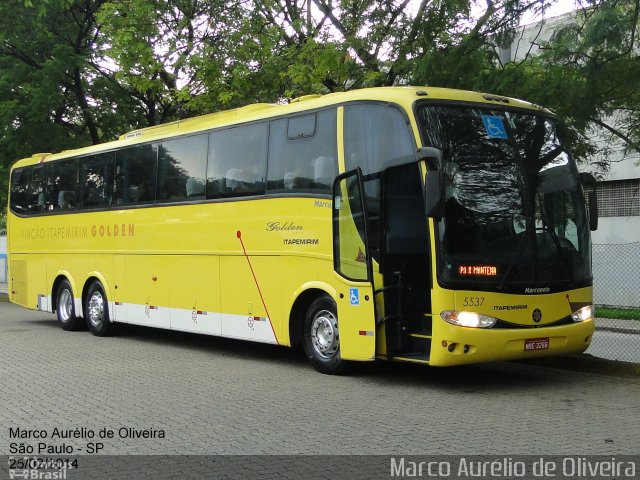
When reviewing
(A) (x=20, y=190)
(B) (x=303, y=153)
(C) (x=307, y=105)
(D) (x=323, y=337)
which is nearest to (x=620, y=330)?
(D) (x=323, y=337)

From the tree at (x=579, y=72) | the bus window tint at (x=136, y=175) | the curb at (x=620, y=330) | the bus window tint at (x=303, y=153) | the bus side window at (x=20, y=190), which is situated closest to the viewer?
the tree at (x=579, y=72)

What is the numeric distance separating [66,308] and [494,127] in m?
10.8

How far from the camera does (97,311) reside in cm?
1620

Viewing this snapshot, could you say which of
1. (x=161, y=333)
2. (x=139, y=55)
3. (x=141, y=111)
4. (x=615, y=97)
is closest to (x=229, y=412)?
(x=615, y=97)

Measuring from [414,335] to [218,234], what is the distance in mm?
4076

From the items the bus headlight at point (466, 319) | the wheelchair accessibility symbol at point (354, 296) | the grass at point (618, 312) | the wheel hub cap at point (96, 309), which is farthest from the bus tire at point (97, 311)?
the grass at point (618, 312)

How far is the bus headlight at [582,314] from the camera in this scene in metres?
9.98

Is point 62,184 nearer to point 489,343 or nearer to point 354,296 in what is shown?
point 354,296

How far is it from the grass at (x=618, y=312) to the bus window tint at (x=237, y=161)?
12027 mm

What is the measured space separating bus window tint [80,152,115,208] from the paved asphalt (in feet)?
12.6

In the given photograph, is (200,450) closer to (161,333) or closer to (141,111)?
(161,333)

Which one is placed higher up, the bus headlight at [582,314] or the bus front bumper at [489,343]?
the bus headlight at [582,314]

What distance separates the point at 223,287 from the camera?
12625mm

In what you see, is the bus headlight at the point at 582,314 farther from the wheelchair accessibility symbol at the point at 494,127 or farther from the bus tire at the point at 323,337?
the bus tire at the point at 323,337
